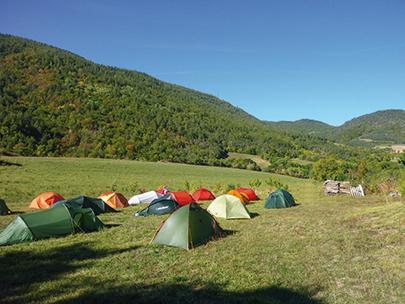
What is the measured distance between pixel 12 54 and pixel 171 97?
177 ft

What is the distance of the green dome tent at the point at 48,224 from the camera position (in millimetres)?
13328

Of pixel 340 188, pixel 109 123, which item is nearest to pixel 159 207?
pixel 340 188

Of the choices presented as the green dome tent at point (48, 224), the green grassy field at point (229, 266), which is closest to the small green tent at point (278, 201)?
the green grassy field at point (229, 266)

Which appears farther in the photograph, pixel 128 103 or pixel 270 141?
pixel 270 141

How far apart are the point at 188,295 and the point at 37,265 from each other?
4.81 m

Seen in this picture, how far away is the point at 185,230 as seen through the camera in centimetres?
1241

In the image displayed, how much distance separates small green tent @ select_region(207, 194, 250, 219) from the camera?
1933cm

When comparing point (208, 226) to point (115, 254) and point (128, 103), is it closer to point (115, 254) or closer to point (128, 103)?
point (115, 254)

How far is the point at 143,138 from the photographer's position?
96188 mm

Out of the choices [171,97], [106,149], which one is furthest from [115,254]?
[171,97]

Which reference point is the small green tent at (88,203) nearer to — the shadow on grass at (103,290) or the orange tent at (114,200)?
the orange tent at (114,200)

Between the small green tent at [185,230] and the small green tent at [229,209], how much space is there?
5.96 metres

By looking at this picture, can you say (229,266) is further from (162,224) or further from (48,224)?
(48,224)

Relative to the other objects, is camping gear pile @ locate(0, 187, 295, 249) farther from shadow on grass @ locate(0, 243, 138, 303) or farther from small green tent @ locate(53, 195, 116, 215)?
small green tent @ locate(53, 195, 116, 215)
